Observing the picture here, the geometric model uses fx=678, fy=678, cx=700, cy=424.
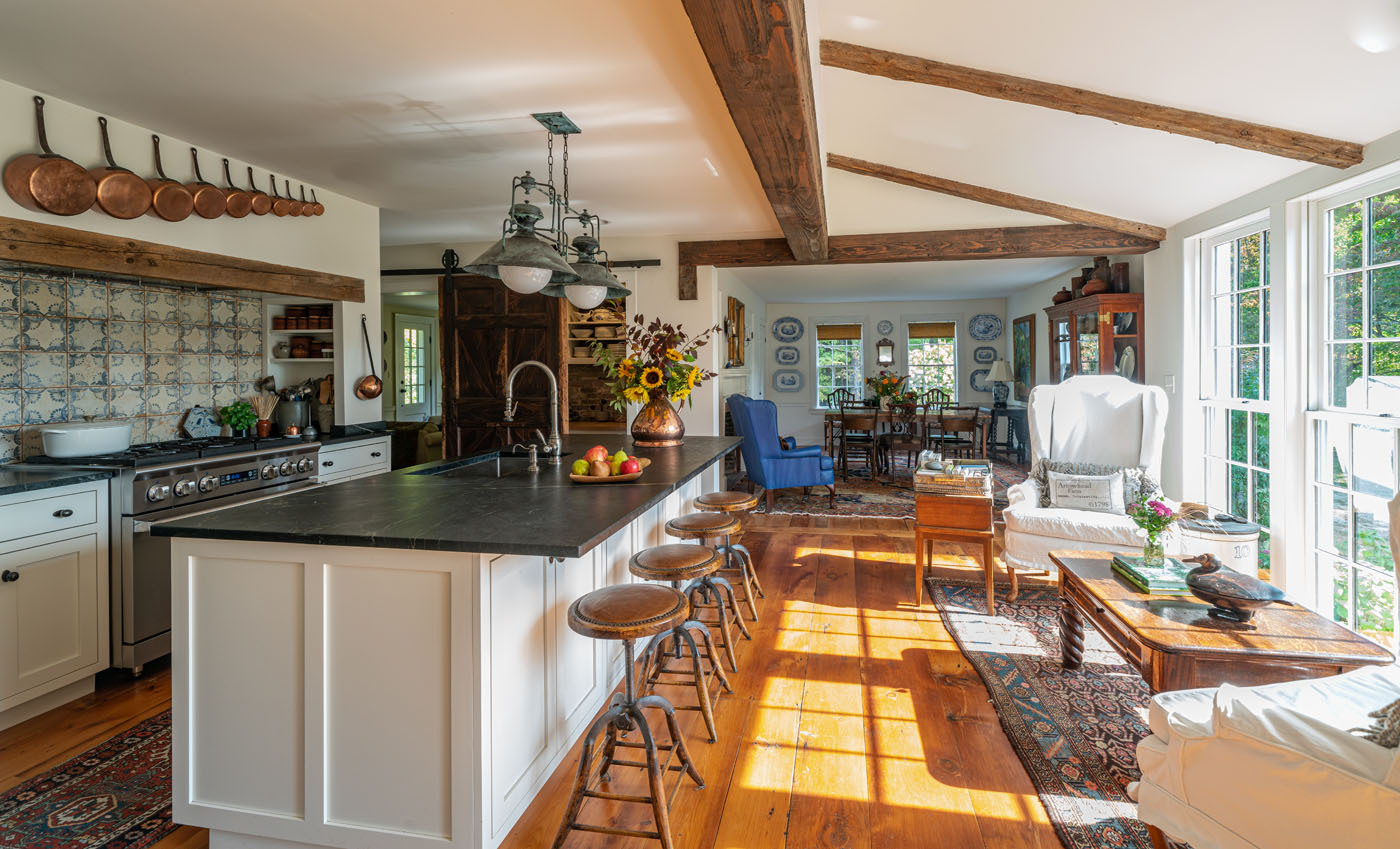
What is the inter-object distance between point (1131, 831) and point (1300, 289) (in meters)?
2.96

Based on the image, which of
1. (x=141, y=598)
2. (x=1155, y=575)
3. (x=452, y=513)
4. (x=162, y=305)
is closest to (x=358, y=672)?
(x=452, y=513)

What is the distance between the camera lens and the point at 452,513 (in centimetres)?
188

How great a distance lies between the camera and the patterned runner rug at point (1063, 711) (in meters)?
1.87

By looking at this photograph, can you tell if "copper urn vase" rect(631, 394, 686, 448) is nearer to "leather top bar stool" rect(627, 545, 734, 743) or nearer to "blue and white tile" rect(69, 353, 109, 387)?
"leather top bar stool" rect(627, 545, 734, 743)

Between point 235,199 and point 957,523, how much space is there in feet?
13.6

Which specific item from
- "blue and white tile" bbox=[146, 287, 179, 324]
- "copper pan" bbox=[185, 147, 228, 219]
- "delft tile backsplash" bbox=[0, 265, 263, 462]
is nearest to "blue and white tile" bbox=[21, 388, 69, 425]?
"delft tile backsplash" bbox=[0, 265, 263, 462]

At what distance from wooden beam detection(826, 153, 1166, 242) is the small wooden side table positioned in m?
2.53

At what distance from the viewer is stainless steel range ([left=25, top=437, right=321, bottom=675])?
2.77 meters

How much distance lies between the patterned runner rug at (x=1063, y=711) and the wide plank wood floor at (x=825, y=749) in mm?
73

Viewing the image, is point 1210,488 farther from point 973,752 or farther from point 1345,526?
point 973,752

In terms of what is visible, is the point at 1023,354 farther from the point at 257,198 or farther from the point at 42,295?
the point at 42,295

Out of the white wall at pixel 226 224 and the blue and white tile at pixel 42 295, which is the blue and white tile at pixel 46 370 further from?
the white wall at pixel 226 224

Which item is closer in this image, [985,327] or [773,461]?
[773,461]

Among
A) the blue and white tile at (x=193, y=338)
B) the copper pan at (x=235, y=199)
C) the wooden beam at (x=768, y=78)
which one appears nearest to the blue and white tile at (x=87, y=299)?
the blue and white tile at (x=193, y=338)
